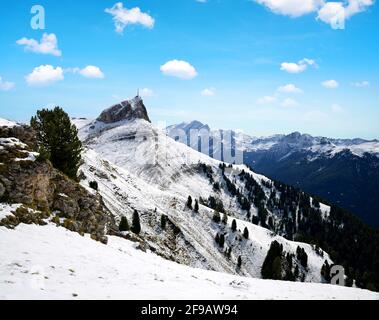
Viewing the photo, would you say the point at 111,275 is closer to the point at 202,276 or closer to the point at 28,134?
the point at 202,276

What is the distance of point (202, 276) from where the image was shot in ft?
102

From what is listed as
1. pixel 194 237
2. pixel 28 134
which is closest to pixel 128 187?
pixel 194 237

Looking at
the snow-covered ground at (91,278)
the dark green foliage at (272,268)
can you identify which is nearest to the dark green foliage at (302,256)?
the dark green foliage at (272,268)

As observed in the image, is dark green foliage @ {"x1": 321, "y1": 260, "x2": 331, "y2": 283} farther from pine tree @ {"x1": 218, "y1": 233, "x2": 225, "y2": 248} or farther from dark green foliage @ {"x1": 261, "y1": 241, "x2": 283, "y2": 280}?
pine tree @ {"x1": 218, "y1": 233, "x2": 225, "y2": 248}

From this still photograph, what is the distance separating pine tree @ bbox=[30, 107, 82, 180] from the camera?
144 feet

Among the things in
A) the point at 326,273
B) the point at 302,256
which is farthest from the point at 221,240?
the point at 326,273

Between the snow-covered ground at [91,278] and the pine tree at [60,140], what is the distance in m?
16.7

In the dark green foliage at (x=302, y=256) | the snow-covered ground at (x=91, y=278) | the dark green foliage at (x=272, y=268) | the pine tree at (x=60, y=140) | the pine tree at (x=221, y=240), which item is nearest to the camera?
the snow-covered ground at (x=91, y=278)

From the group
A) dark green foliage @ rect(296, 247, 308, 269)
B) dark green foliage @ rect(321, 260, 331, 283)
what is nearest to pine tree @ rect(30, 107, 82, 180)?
dark green foliage @ rect(296, 247, 308, 269)

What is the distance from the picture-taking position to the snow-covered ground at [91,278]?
706 inches

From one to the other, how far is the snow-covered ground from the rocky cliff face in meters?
2.07

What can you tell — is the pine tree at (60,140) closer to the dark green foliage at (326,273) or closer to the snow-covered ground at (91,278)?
the snow-covered ground at (91,278)

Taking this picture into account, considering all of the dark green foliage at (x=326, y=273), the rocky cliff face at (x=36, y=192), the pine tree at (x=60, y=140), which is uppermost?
the pine tree at (x=60, y=140)

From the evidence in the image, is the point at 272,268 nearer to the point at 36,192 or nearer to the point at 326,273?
the point at 326,273
